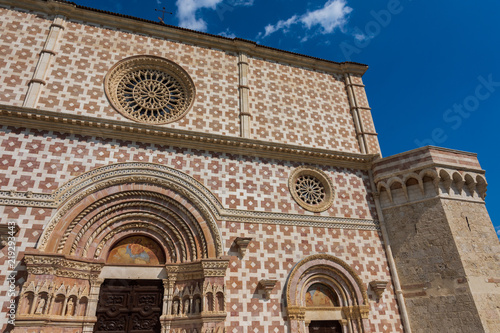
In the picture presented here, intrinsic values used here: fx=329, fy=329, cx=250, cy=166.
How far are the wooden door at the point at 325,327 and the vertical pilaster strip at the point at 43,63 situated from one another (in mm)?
9698

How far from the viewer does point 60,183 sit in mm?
8344

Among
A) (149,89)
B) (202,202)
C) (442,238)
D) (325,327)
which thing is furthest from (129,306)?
(442,238)

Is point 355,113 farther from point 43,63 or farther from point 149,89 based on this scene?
point 43,63

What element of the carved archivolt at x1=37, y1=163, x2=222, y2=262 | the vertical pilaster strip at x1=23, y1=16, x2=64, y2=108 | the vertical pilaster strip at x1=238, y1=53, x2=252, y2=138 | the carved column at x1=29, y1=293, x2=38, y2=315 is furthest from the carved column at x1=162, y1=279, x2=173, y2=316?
the vertical pilaster strip at x1=23, y1=16, x2=64, y2=108

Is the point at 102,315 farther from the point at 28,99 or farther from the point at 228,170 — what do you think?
the point at 28,99

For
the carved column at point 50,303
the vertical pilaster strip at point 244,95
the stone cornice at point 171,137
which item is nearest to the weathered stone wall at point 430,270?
the stone cornice at point 171,137

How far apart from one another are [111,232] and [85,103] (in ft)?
12.7

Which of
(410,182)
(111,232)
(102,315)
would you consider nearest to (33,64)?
(111,232)

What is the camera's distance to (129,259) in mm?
8508

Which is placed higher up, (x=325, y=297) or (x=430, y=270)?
(x=430, y=270)

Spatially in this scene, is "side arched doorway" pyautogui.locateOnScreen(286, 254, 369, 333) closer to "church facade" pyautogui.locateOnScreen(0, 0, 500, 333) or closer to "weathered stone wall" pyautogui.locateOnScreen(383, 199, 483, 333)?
"church facade" pyautogui.locateOnScreen(0, 0, 500, 333)

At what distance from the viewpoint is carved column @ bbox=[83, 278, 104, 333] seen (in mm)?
7457

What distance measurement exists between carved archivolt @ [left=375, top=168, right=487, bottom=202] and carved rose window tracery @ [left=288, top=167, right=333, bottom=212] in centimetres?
214

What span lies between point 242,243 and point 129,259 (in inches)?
116
